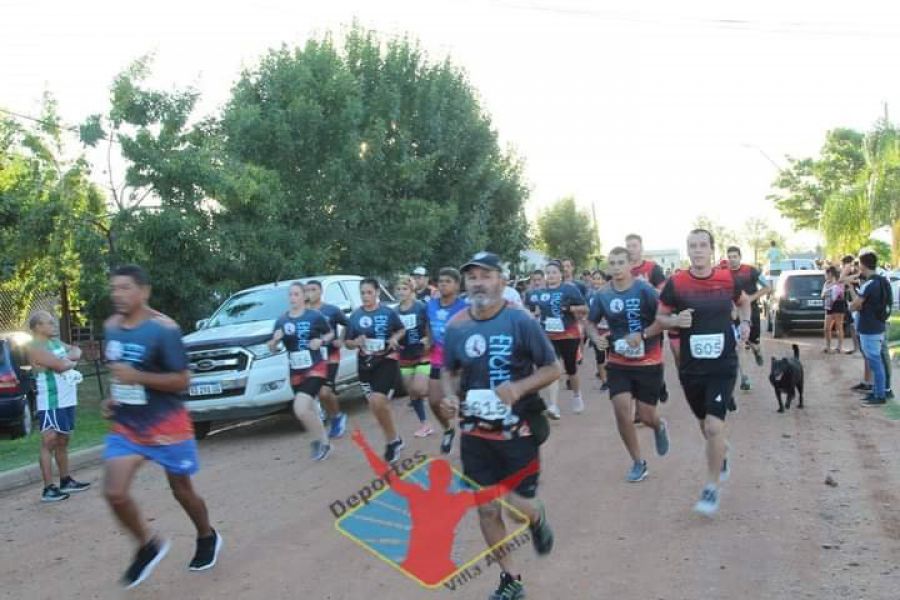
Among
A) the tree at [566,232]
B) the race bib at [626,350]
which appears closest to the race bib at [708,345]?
the race bib at [626,350]

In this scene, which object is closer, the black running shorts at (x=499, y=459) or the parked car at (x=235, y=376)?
the black running shorts at (x=499, y=459)

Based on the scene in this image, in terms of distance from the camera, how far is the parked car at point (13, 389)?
36.9ft

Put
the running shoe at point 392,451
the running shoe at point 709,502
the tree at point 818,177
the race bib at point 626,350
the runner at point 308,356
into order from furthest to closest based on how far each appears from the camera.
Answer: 1. the tree at point 818,177
2. the runner at point 308,356
3. the running shoe at point 392,451
4. the race bib at point 626,350
5. the running shoe at point 709,502

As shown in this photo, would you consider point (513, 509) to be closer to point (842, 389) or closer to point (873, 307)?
point (873, 307)

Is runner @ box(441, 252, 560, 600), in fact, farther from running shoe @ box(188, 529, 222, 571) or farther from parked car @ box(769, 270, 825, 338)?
parked car @ box(769, 270, 825, 338)

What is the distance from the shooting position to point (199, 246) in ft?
45.9

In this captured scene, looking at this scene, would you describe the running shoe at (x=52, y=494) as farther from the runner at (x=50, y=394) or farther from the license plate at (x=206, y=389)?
the license plate at (x=206, y=389)

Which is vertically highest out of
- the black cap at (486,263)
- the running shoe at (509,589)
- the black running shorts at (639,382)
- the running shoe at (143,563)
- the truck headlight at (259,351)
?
the black cap at (486,263)

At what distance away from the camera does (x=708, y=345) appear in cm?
644

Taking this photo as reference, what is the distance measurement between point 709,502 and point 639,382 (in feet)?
4.62

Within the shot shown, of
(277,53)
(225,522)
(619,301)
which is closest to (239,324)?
(225,522)

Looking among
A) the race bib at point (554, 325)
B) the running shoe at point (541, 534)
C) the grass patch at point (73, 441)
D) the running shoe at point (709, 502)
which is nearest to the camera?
the running shoe at point (541, 534)

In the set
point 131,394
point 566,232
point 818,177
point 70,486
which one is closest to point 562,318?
point 70,486

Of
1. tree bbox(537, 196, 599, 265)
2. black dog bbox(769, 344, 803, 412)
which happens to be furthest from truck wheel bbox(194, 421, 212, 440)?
tree bbox(537, 196, 599, 265)
